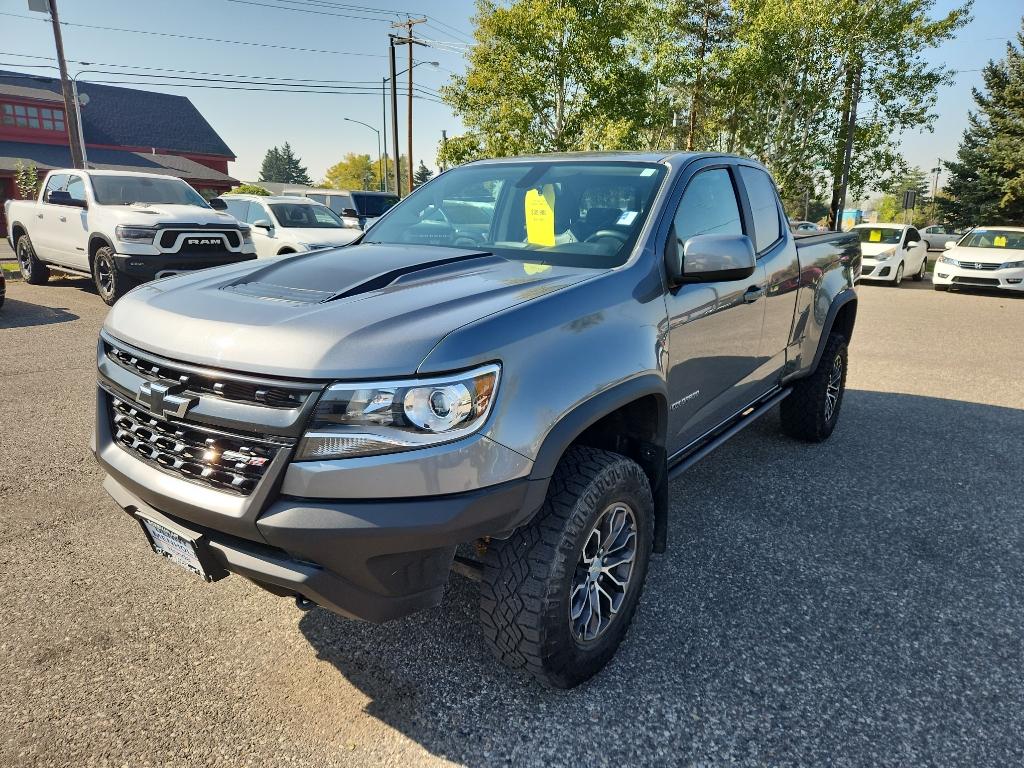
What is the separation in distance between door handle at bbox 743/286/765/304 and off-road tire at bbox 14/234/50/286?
1264 cm

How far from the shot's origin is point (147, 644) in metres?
2.60

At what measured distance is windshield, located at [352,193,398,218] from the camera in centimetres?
1737

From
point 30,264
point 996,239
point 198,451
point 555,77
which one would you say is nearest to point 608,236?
point 198,451

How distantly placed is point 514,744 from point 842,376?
403 cm

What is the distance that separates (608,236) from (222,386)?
→ 64.2 inches

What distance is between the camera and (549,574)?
6.80ft

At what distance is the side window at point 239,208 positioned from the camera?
12477 millimetres

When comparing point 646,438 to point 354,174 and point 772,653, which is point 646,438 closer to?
point 772,653

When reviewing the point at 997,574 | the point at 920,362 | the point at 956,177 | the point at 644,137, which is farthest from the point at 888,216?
the point at 997,574

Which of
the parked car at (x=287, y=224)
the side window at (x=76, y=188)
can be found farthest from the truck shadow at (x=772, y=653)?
the side window at (x=76, y=188)

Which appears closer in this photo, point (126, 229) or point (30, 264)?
point (126, 229)

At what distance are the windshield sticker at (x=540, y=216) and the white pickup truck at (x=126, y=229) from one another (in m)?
7.44

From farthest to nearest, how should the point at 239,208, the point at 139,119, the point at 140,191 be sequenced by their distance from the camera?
the point at 139,119, the point at 239,208, the point at 140,191

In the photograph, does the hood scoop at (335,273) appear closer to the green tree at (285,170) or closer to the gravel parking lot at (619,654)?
the gravel parking lot at (619,654)
